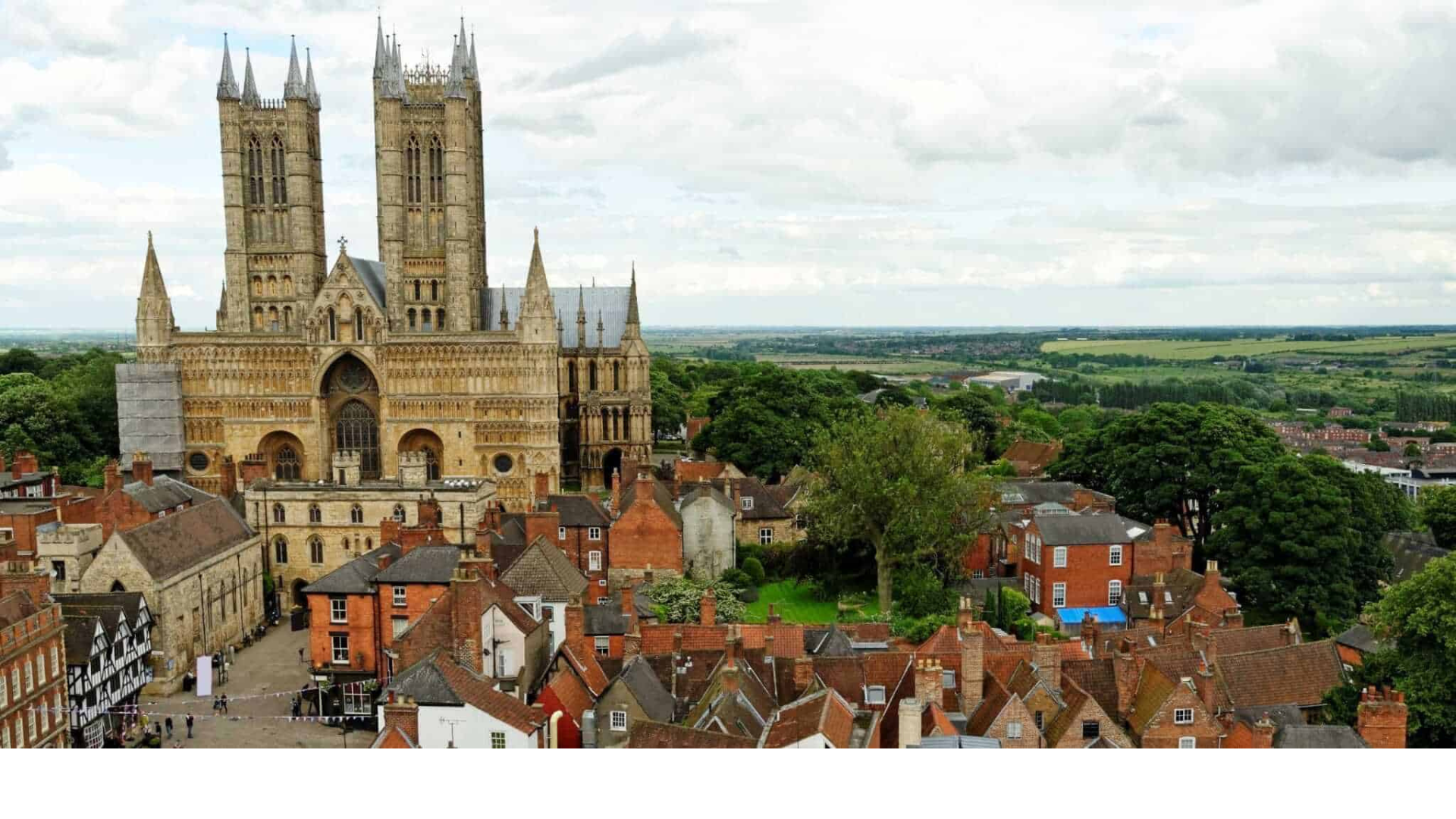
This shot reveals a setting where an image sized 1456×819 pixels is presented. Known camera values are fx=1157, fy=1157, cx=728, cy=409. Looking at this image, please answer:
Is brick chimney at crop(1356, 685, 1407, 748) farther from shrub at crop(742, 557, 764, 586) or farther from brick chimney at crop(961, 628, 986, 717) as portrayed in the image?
shrub at crop(742, 557, 764, 586)

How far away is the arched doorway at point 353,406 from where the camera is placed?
6375 cm

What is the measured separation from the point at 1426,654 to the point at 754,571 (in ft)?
76.2

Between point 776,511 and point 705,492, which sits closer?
point 705,492

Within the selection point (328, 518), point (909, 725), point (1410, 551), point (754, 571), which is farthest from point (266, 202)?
point (1410, 551)

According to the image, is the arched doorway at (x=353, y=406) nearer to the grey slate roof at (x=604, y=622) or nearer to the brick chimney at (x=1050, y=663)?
the grey slate roof at (x=604, y=622)

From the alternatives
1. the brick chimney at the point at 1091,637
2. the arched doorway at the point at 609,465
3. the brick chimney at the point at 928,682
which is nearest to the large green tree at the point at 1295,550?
the brick chimney at the point at 1091,637

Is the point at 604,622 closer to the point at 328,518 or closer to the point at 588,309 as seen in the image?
the point at 328,518

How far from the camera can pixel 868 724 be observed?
23953mm

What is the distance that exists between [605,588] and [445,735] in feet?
55.7

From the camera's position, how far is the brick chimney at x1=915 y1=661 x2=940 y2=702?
904 inches

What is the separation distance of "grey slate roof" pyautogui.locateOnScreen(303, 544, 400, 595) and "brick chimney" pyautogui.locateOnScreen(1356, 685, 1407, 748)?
81.0 ft

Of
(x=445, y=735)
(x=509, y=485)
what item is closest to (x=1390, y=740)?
(x=445, y=735)

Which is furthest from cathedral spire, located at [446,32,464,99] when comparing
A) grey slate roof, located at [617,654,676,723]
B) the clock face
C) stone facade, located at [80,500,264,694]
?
grey slate roof, located at [617,654,676,723]

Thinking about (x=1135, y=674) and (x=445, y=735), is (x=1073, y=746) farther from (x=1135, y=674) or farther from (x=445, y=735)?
(x=445, y=735)
